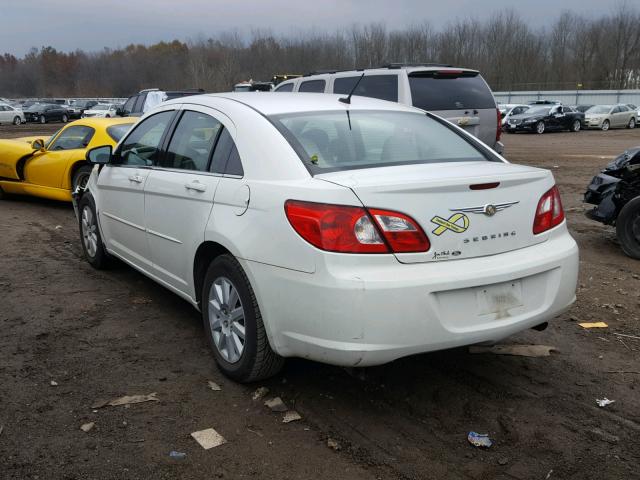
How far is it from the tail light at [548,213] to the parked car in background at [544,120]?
30036mm

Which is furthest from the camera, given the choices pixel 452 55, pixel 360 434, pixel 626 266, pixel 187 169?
pixel 452 55

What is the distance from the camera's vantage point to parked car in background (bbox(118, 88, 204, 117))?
16.7 metres

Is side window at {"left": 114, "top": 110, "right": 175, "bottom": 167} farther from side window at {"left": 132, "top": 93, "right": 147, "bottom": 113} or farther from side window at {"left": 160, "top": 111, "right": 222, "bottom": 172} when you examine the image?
side window at {"left": 132, "top": 93, "right": 147, "bottom": 113}

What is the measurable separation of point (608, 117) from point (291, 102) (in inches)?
1371

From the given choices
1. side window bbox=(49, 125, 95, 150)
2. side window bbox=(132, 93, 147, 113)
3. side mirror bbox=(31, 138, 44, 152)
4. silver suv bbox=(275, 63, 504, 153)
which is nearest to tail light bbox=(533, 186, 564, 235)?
silver suv bbox=(275, 63, 504, 153)

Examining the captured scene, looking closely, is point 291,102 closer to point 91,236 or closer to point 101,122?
point 91,236

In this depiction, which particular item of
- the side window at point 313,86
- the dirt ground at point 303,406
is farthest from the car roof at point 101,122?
the dirt ground at point 303,406

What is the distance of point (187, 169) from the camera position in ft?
13.3

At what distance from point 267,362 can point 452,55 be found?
9367 centimetres

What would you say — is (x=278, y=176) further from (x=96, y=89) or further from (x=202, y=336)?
(x=96, y=89)

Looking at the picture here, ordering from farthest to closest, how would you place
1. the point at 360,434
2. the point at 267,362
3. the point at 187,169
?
1. the point at 187,169
2. the point at 267,362
3. the point at 360,434

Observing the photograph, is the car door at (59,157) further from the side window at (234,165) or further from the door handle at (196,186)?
the side window at (234,165)

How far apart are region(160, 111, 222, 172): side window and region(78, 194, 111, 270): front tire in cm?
165

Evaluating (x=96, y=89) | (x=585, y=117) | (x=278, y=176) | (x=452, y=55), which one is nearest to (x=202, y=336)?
(x=278, y=176)
